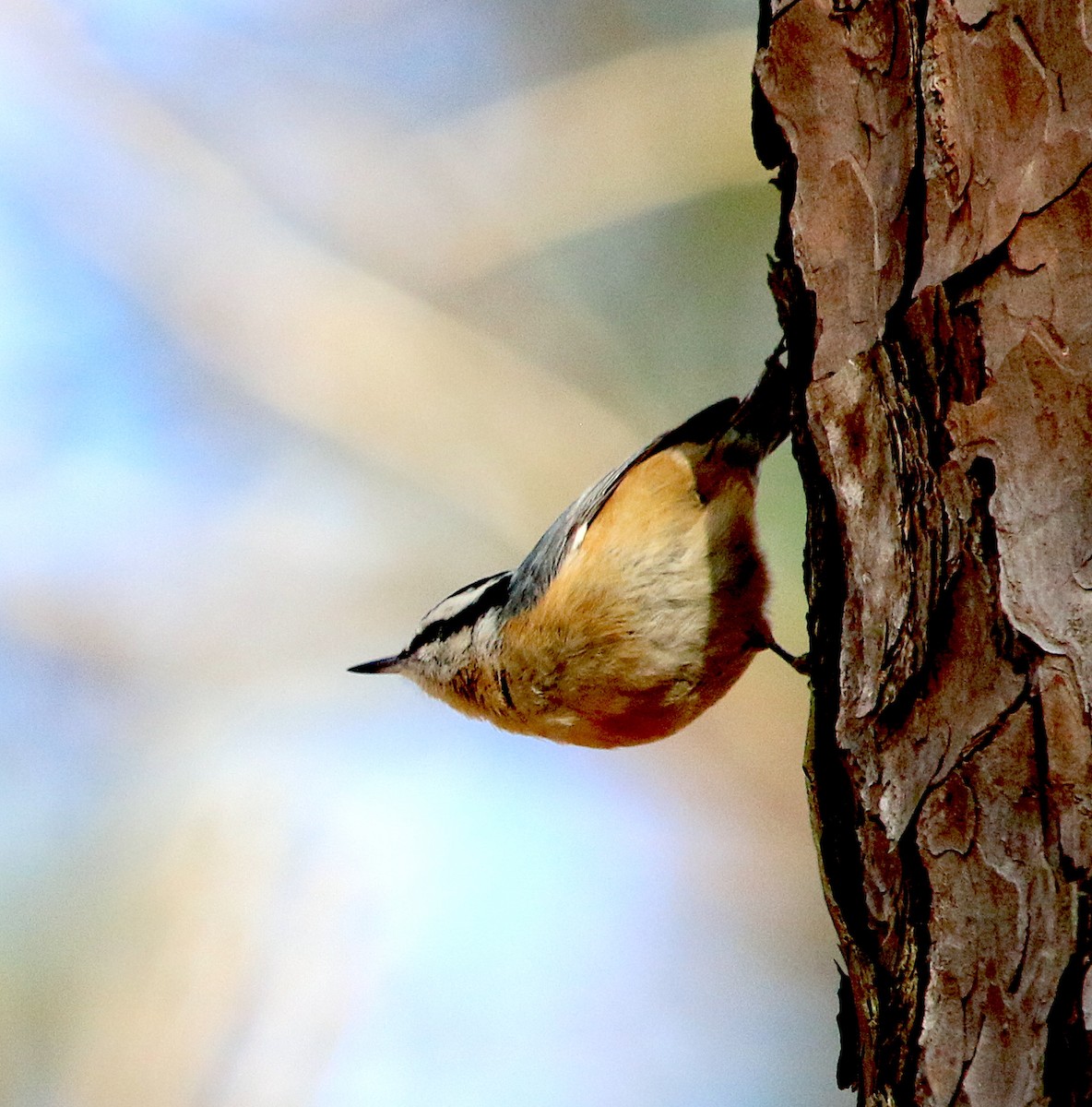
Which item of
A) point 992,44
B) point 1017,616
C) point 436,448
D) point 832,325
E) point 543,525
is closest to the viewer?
point 1017,616

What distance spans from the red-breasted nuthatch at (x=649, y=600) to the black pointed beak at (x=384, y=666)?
1.51ft

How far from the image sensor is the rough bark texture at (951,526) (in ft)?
4.12

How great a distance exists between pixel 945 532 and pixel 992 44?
0.56 m

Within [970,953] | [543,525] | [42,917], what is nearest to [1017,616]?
[970,953]

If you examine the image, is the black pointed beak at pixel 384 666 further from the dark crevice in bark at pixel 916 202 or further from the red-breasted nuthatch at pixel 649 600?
the dark crevice in bark at pixel 916 202

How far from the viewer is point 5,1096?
4281 mm

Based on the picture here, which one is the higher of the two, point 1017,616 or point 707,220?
point 707,220

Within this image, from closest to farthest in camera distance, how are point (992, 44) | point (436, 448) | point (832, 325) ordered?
1. point (992, 44)
2. point (832, 325)
3. point (436, 448)

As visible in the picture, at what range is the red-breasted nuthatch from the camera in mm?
2152

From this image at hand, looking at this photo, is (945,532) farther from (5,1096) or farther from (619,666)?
(5,1096)

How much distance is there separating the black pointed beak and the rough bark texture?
141 centimetres

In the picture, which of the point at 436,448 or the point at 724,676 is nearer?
the point at 724,676

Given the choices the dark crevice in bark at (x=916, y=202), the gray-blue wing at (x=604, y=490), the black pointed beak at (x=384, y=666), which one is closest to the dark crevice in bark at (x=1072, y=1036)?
the dark crevice in bark at (x=916, y=202)

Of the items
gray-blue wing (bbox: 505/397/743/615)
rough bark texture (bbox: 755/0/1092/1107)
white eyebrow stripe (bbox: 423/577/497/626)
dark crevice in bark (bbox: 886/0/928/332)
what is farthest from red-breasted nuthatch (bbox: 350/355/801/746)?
dark crevice in bark (bbox: 886/0/928/332)
